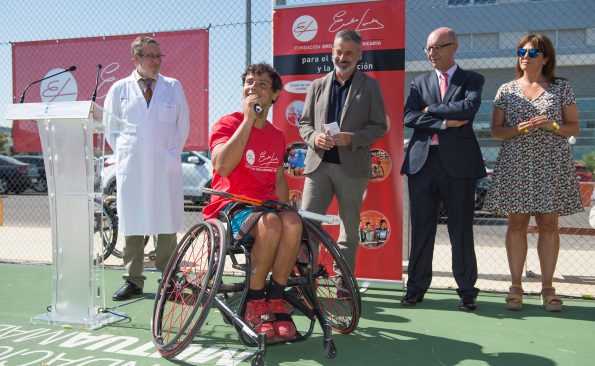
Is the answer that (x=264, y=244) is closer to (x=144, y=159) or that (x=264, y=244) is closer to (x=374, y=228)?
(x=144, y=159)

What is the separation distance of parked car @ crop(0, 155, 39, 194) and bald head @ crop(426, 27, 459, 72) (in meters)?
16.8

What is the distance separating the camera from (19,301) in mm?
4102

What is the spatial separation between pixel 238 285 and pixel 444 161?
1.86 meters

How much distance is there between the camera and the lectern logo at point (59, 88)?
221 inches

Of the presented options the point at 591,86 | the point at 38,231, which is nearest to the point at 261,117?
the point at 38,231

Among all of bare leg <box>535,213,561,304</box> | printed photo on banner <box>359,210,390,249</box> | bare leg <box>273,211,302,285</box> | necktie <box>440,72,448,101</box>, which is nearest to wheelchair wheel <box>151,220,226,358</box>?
bare leg <box>273,211,302,285</box>

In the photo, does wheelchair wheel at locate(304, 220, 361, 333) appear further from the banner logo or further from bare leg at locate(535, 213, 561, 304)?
the banner logo

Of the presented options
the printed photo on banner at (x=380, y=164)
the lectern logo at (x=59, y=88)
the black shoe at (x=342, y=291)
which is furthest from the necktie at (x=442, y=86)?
the lectern logo at (x=59, y=88)

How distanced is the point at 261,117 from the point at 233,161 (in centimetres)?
38

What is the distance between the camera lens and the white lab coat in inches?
164

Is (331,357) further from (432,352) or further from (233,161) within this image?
(233,161)

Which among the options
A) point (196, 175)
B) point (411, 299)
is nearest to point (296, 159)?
point (411, 299)

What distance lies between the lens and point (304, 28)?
184 inches

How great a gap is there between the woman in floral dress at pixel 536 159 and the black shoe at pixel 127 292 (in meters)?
2.75
